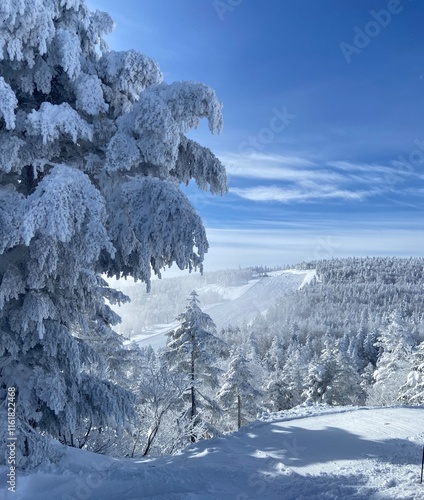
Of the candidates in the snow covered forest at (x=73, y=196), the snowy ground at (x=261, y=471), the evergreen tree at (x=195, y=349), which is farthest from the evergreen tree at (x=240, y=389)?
the snow covered forest at (x=73, y=196)

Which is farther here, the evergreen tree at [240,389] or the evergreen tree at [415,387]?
the evergreen tree at [240,389]

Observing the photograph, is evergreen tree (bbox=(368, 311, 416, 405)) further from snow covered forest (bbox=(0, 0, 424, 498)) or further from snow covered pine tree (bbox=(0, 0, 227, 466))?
snow covered pine tree (bbox=(0, 0, 227, 466))

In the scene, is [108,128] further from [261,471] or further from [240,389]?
[240,389]

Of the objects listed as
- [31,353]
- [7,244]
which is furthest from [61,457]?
[7,244]

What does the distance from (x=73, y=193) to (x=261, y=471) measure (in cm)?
514

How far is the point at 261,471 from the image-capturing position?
6.34m

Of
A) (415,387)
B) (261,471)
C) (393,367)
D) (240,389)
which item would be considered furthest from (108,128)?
(393,367)

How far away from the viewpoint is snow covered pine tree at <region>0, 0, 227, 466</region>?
4785 millimetres

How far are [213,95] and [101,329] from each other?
7.44 m

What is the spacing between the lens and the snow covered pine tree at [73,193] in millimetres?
4785

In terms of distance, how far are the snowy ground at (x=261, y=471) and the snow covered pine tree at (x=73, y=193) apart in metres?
0.64

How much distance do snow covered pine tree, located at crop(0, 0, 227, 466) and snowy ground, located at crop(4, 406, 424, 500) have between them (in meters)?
0.64

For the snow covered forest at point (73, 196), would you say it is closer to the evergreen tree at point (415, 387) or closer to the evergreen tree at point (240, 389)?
the evergreen tree at point (415, 387)

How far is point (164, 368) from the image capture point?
1166 centimetres
